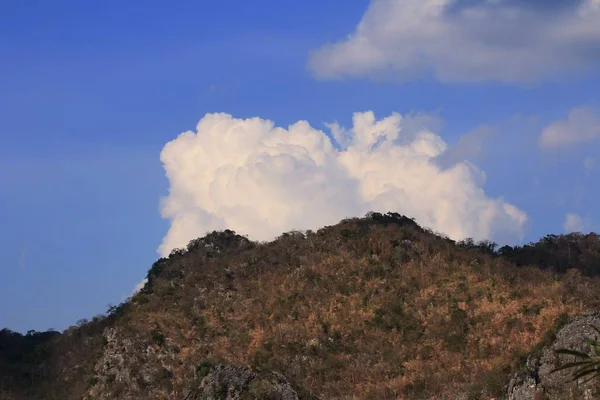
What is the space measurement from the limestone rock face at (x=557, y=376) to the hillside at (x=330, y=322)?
153cm

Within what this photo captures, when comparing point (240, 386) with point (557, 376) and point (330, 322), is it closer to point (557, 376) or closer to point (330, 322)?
point (330, 322)

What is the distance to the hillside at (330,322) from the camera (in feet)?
244

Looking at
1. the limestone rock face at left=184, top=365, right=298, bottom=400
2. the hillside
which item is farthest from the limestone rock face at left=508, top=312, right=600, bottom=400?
the limestone rock face at left=184, top=365, right=298, bottom=400

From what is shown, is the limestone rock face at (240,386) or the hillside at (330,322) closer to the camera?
the limestone rock face at (240,386)

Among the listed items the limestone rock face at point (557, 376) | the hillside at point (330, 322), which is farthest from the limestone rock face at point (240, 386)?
the limestone rock face at point (557, 376)

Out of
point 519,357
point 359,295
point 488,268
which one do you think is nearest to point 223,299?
point 359,295

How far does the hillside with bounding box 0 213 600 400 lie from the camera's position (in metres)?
74.4

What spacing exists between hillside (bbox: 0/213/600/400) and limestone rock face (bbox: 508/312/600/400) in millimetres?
1527

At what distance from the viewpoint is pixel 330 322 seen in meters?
83.6

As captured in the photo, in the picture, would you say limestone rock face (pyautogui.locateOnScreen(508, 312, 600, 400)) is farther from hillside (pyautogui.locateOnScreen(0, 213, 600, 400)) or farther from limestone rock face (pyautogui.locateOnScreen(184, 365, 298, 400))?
limestone rock face (pyautogui.locateOnScreen(184, 365, 298, 400))

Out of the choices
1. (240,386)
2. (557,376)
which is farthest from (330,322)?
(557,376)

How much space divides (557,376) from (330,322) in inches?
1113

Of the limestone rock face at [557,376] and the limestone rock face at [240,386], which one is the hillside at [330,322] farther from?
the limestone rock face at [557,376]

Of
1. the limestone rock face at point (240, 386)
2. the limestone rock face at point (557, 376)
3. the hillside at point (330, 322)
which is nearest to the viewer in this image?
the limestone rock face at point (557, 376)
